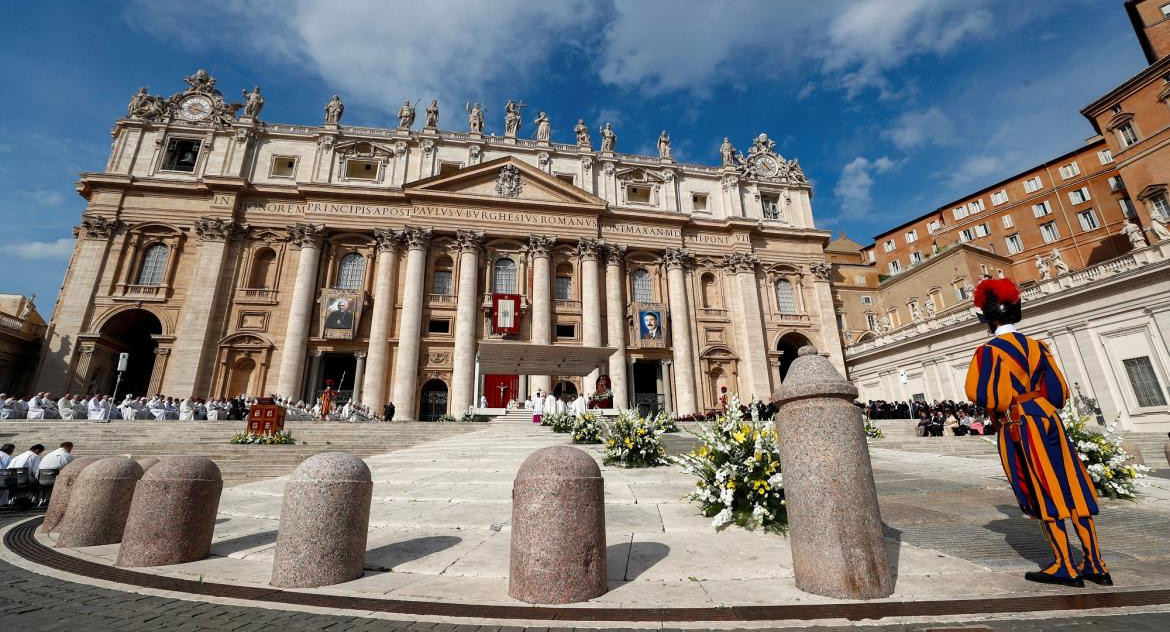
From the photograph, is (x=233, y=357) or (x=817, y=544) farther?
(x=233, y=357)

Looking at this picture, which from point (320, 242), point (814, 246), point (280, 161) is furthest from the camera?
point (814, 246)

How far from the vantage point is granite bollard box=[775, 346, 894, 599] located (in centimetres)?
368

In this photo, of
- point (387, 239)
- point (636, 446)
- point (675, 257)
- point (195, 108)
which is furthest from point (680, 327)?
point (195, 108)

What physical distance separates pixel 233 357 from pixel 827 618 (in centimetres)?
3199

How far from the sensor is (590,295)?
1196 inches

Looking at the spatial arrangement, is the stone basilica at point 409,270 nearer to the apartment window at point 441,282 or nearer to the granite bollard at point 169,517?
the apartment window at point 441,282

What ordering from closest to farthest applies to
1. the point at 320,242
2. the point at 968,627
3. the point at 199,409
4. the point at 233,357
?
the point at 968,627 → the point at 199,409 → the point at 233,357 → the point at 320,242

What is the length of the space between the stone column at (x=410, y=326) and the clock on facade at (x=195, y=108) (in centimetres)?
1707

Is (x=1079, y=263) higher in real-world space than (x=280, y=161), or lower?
lower

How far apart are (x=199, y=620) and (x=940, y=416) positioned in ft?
87.7

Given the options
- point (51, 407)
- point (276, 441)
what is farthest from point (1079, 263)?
point (51, 407)

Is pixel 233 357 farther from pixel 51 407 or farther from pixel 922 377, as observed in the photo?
pixel 922 377

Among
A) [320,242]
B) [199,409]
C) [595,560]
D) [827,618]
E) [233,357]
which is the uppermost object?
[320,242]

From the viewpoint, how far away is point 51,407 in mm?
18828
